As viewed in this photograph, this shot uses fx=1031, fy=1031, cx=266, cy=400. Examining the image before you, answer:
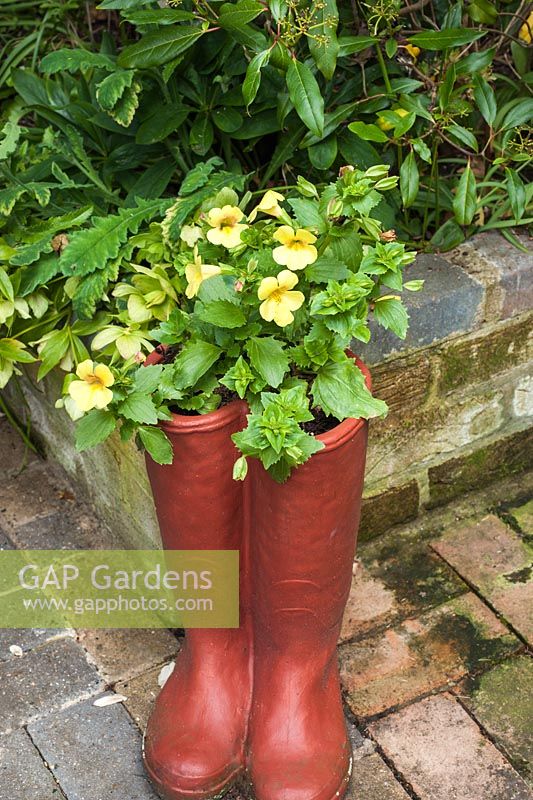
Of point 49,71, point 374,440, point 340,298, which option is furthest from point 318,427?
point 49,71

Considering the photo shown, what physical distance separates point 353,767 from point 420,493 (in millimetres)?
656

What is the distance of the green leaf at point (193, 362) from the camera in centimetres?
151

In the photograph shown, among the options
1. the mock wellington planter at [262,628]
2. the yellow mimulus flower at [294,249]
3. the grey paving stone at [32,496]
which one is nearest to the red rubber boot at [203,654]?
the mock wellington planter at [262,628]

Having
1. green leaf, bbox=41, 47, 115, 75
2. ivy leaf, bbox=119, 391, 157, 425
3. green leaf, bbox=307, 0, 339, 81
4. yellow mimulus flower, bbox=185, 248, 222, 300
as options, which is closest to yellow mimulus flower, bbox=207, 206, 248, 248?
yellow mimulus flower, bbox=185, 248, 222, 300

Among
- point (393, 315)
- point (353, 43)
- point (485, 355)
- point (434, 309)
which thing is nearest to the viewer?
point (393, 315)

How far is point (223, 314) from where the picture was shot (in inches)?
58.9

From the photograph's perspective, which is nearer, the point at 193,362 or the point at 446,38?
the point at 193,362

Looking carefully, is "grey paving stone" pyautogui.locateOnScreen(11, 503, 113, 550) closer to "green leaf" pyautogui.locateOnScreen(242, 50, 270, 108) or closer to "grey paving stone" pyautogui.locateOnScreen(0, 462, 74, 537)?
"grey paving stone" pyautogui.locateOnScreen(0, 462, 74, 537)

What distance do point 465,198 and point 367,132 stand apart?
25cm

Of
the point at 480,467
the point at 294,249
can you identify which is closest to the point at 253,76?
the point at 294,249

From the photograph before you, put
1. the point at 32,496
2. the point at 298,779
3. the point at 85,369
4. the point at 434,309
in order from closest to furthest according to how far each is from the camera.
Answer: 1. the point at 85,369
2. the point at 298,779
3. the point at 434,309
4. the point at 32,496

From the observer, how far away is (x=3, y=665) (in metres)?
1.97

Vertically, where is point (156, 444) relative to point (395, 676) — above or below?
above

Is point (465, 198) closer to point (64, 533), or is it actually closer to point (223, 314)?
point (223, 314)
